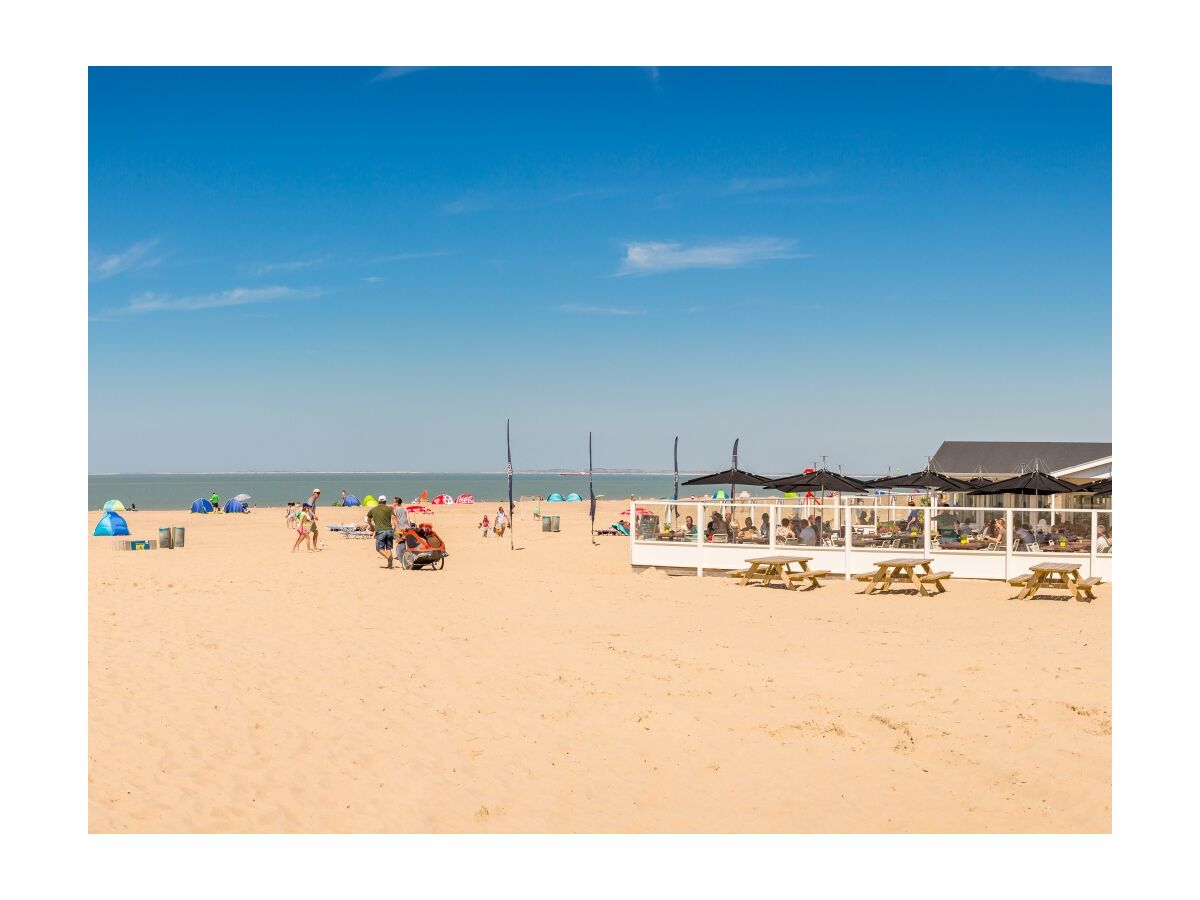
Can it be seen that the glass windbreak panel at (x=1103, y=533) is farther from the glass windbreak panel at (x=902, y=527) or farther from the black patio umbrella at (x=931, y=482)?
the black patio umbrella at (x=931, y=482)

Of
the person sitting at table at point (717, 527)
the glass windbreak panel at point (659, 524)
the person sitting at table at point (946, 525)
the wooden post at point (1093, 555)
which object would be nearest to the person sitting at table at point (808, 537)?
the person sitting at table at point (717, 527)

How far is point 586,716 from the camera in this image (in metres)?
8.16

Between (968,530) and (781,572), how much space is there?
3603 mm

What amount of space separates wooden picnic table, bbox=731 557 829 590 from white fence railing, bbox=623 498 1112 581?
528 millimetres

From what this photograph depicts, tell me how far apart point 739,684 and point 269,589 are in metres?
8.62

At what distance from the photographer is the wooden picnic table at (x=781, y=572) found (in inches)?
673

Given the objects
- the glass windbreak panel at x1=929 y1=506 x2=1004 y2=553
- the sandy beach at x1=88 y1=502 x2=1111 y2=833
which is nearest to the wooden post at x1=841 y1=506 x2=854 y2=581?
the glass windbreak panel at x1=929 y1=506 x2=1004 y2=553

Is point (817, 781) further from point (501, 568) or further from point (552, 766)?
point (501, 568)

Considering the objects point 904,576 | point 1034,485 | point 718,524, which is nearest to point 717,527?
point 718,524

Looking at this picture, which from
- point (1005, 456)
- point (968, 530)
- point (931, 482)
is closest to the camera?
point (968, 530)

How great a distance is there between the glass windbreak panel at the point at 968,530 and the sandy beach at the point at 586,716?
3.42 metres

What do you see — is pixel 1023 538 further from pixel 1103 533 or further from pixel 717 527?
pixel 717 527

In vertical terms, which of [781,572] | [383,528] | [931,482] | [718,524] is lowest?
[781,572]

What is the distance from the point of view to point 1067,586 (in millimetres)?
15383
